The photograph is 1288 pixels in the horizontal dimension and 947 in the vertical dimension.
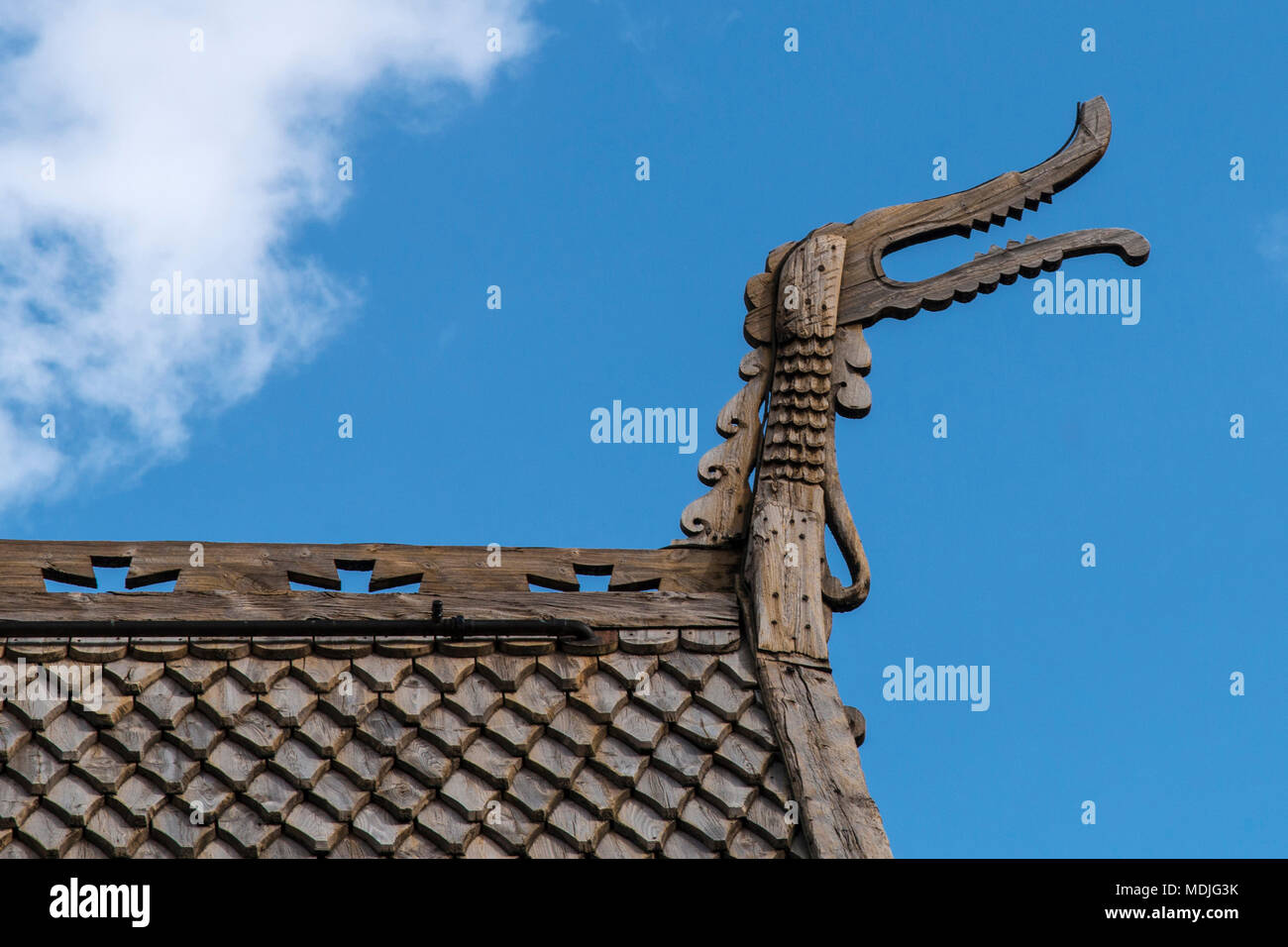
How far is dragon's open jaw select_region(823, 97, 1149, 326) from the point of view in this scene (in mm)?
7578

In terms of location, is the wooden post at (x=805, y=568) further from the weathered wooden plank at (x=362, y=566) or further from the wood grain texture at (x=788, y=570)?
the weathered wooden plank at (x=362, y=566)

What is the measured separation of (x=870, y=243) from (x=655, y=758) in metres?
2.54

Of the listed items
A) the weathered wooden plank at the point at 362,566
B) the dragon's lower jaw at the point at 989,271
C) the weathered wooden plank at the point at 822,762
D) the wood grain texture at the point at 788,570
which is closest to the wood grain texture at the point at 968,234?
the dragon's lower jaw at the point at 989,271

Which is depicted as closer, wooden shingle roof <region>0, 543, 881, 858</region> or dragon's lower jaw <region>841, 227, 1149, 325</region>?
wooden shingle roof <region>0, 543, 881, 858</region>

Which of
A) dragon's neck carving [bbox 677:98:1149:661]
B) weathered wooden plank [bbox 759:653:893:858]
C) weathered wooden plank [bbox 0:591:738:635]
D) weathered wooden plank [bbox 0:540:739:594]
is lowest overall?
weathered wooden plank [bbox 759:653:893:858]

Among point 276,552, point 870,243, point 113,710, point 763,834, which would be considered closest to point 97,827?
point 113,710

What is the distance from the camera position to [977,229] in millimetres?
7758

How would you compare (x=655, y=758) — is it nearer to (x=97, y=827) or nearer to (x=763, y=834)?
(x=763, y=834)

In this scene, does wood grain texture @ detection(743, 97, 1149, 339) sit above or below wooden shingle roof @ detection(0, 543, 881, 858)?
above

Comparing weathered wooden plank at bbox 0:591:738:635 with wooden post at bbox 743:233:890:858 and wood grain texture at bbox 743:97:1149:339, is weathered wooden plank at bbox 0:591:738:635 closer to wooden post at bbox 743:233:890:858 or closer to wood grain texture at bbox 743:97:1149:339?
wooden post at bbox 743:233:890:858

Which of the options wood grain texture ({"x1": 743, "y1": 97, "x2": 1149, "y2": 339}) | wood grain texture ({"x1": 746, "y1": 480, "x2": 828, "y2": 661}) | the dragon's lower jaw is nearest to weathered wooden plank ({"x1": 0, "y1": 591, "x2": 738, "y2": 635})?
wood grain texture ({"x1": 746, "y1": 480, "x2": 828, "y2": 661})

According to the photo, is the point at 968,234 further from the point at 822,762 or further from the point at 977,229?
the point at 822,762

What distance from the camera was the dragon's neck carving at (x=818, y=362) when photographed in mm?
7117

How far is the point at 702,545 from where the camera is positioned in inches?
286
